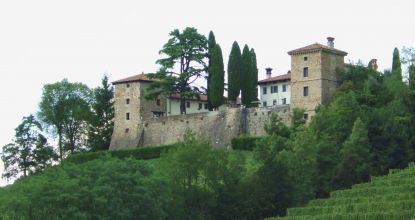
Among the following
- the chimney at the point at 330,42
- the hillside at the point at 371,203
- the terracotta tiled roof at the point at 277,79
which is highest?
the chimney at the point at 330,42

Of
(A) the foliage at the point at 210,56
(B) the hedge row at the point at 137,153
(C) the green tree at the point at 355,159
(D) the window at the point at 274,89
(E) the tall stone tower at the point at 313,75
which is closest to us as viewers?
(C) the green tree at the point at 355,159

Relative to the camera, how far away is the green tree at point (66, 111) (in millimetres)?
103812

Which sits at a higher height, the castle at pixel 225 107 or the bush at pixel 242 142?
the castle at pixel 225 107

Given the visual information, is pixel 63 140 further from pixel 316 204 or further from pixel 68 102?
pixel 316 204

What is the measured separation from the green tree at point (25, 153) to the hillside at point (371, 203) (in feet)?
146

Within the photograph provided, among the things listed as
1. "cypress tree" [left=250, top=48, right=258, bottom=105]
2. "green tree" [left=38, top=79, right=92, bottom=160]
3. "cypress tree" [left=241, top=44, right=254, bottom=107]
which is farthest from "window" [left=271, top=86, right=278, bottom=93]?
"green tree" [left=38, top=79, right=92, bottom=160]

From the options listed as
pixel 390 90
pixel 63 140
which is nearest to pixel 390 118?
pixel 390 90

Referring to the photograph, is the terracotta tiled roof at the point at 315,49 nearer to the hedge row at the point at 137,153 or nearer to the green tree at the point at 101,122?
the hedge row at the point at 137,153

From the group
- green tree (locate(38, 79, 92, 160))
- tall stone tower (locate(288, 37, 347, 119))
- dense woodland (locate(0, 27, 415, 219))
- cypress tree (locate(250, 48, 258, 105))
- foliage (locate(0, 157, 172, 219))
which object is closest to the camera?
foliage (locate(0, 157, 172, 219))

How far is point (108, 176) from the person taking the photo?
193 ft

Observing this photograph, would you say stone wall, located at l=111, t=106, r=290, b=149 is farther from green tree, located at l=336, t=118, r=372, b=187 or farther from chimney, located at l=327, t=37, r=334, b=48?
green tree, located at l=336, t=118, r=372, b=187

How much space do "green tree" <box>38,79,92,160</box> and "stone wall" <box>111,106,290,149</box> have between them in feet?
33.3

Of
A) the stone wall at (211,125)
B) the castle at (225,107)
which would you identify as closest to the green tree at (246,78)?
the castle at (225,107)

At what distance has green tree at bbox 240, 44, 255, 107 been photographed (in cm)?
8806
